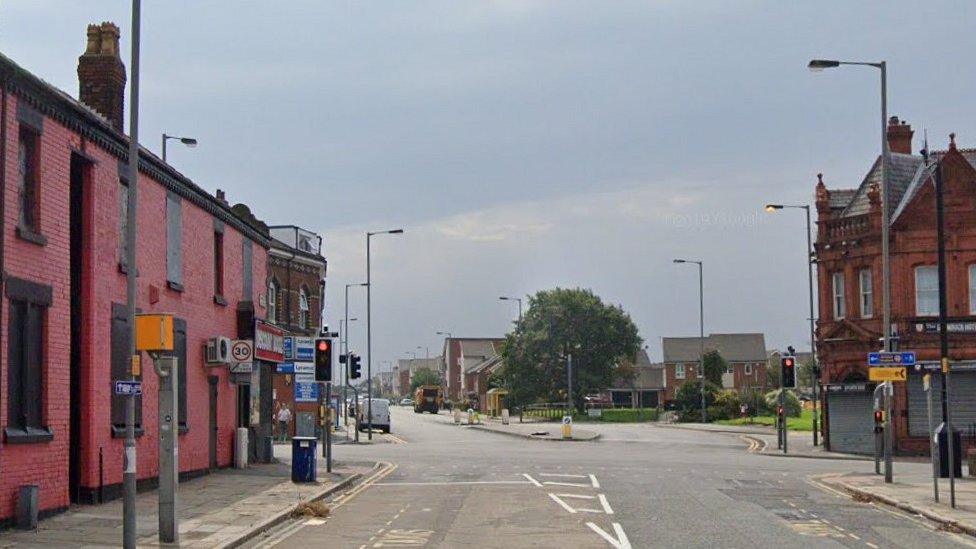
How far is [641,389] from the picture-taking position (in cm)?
13488

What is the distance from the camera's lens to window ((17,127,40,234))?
63.5ft

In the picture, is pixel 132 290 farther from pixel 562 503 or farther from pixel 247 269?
pixel 247 269

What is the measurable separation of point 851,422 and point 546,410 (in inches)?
2473

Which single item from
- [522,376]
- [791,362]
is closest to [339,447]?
[791,362]

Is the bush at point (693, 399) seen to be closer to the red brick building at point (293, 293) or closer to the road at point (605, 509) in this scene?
the red brick building at point (293, 293)

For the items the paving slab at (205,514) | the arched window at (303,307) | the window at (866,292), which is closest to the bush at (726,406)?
the arched window at (303,307)

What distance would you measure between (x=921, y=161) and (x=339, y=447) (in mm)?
26397

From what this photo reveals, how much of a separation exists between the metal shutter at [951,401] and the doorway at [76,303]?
30.9m

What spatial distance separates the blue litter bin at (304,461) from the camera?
27.4 meters

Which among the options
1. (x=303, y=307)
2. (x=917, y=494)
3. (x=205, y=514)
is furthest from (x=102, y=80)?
(x=303, y=307)

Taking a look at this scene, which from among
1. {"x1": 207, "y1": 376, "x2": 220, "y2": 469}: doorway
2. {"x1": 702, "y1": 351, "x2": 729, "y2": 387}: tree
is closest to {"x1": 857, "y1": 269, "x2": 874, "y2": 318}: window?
{"x1": 207, "y1": 376, "x2": 220, "y2": 469}: doorway

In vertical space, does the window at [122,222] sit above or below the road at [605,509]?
above

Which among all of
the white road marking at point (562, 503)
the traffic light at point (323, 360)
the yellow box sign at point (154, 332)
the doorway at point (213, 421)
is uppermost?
the yellow box sign at point (154, 332)

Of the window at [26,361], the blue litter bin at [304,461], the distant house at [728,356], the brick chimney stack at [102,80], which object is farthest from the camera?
the distant house at [728,356]
